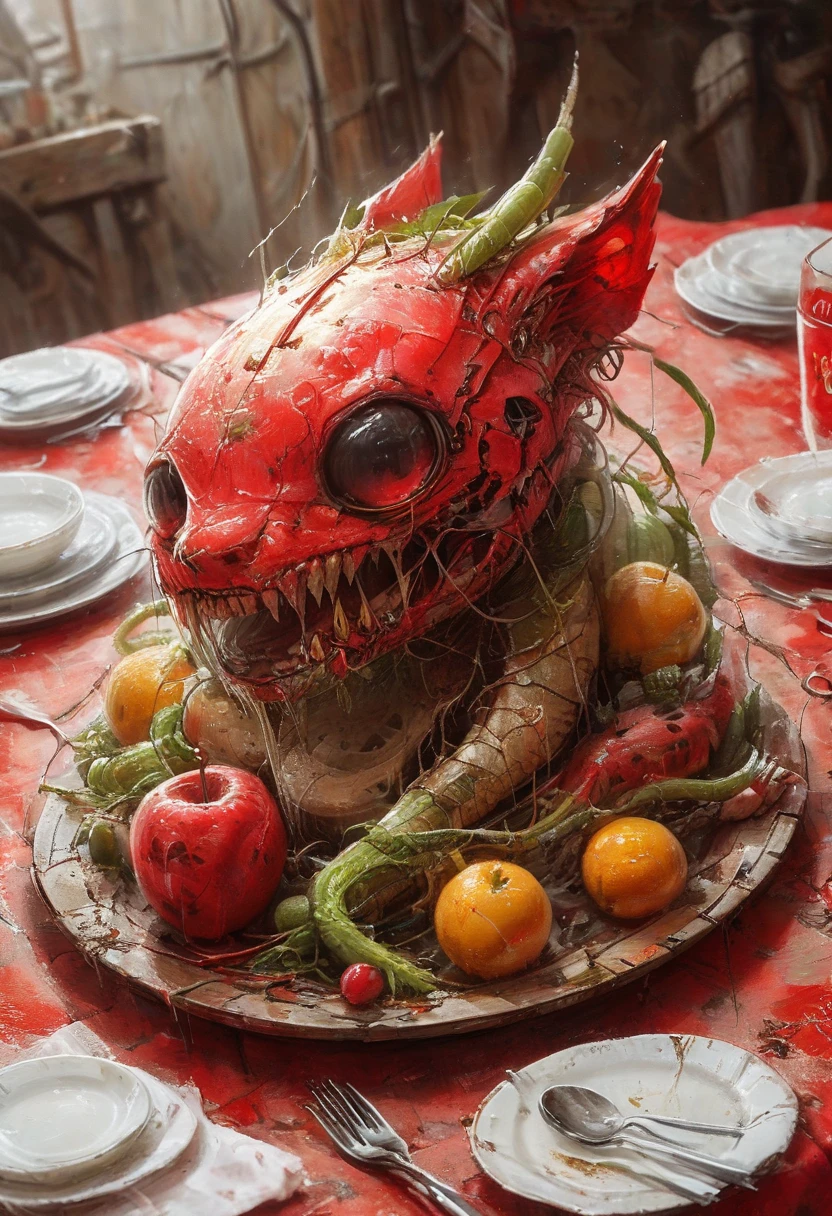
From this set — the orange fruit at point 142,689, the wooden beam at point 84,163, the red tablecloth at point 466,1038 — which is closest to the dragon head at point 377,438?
the orange fruit at point 142,689

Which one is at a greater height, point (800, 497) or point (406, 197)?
point (406, 197)

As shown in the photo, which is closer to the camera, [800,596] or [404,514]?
[404,514]

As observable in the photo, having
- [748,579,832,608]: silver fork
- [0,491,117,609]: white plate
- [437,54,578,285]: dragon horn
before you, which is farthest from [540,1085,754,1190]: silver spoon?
[0,491,117,609]: white plate

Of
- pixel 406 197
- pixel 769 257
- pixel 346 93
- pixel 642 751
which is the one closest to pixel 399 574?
pixel 642 751

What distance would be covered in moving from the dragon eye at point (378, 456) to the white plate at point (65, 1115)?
0.52m

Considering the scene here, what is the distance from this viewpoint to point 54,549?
2061mm

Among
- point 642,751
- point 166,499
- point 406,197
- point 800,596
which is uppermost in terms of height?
point 406,197

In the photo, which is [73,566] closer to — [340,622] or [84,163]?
[340,622]

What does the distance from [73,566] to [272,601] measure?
84cm

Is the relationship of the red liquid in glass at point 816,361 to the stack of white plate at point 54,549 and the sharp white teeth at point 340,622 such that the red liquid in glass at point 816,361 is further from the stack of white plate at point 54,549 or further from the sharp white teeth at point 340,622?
the stack of white plate at point 54,549

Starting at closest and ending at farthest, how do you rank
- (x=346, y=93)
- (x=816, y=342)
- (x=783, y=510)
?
(x=816, y=342) → (x=783, y=510) → (x=346, y=93)

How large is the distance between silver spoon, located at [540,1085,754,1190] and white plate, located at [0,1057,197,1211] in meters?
0.29

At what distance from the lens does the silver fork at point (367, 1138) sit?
1107mm

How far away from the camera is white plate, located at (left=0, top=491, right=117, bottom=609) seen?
2037 mm
